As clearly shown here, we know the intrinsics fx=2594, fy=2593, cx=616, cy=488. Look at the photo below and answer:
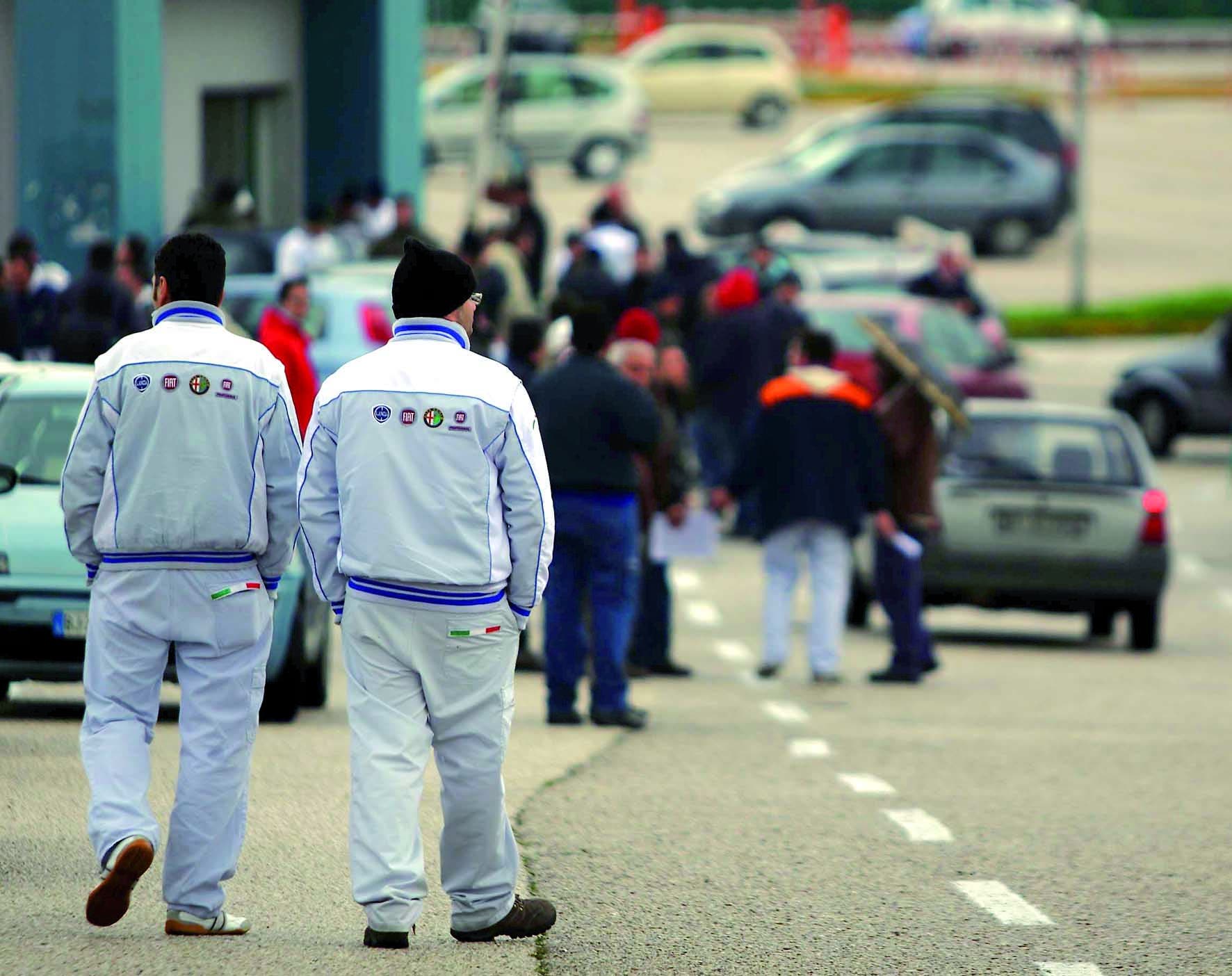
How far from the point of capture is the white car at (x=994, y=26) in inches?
2356

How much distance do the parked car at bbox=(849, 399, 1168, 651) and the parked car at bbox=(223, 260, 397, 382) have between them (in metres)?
4.43

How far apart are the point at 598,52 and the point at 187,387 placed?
183 ft

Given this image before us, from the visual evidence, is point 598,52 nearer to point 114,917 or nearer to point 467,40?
point 467,40

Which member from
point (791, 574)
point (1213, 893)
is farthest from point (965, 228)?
point (1213, 893)

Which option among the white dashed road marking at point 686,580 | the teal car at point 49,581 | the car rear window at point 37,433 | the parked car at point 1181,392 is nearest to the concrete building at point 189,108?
the white dashed road marking at point 686,580

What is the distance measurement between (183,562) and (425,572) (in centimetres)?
66

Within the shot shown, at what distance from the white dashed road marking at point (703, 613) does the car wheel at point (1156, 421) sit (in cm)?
926

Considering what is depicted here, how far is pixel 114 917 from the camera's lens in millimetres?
6262

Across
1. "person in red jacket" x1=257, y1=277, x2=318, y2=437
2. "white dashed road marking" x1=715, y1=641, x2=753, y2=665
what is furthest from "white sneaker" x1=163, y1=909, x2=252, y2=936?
"white dashed road marking" x1=715, y1=641, x2=753, y2=665

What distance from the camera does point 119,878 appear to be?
6211 millimetres

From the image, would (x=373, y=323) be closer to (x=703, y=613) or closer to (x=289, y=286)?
(x=703, y=613)

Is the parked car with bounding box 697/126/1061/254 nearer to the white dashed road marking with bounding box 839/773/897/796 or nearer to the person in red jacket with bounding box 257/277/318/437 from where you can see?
the person in red jacket with bounding box 257/277/318/437

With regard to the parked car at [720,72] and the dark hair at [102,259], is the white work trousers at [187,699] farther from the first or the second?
the parked car at [720,72]

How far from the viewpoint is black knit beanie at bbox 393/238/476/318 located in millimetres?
6445
